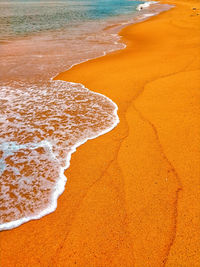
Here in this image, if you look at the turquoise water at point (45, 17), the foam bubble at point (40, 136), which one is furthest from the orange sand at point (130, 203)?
the turquoise water at point (45, 17)

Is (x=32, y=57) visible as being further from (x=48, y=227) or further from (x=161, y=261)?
(x=161, y=261)

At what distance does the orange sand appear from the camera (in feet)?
6.42

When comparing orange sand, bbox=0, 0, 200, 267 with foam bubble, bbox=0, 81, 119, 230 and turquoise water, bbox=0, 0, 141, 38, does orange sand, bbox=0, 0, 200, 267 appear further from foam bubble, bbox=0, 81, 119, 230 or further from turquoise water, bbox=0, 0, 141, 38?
turquoise water, bbox=0, 0, 141, 38

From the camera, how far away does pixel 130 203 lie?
94.4 inches

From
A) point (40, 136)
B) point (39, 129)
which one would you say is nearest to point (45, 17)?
point (39, 129)

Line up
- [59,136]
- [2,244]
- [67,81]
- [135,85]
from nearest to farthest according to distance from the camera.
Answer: [2,244] < [59,136] < [135,85] < [67,81]

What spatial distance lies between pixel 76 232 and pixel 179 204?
1217 mm

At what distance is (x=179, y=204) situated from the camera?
2348 mm

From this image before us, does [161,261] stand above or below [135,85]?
below

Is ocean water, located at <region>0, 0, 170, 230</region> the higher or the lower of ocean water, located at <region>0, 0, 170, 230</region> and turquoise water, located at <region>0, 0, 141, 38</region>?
the lower

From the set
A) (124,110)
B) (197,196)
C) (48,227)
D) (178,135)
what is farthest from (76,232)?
(124,110)

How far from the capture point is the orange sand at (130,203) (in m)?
1.96

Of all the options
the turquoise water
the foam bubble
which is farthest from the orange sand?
the turquoise water

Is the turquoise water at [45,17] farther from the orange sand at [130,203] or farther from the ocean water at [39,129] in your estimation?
the orange sand at [130,203]
